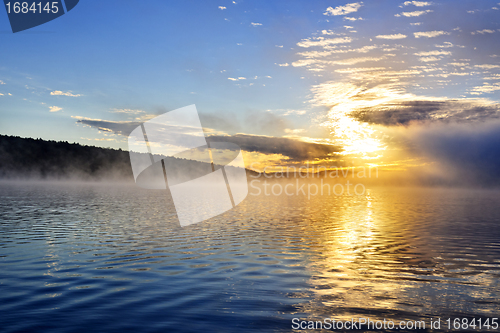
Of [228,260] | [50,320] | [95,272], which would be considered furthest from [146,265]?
[50,320]

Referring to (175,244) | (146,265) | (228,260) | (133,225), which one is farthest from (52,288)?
(133,225)

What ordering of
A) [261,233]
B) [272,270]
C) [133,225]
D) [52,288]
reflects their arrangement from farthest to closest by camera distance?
1. [133,225]
2. [261,233]
3. [272,270]
4. [52,288]

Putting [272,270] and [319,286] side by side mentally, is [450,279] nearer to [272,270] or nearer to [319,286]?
[319,286]

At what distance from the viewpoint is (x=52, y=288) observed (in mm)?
12703

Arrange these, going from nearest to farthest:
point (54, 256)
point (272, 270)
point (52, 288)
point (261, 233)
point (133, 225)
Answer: point (52, 288)
point (272, 270)
point (54, 256)
point (261, 233)
point (133, 225)

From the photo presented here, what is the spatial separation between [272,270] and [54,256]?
1201 centimetres

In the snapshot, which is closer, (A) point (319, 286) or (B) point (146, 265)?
(A) point (319, 286)

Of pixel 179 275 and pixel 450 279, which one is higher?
pixel 179 275

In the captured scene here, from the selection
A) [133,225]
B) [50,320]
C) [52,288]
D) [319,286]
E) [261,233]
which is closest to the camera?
[50,320]

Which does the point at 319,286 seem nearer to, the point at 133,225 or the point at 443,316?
the point at 443,316

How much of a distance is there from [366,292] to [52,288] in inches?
479

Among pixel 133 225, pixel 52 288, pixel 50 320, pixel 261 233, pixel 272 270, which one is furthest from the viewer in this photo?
pixel 133 225

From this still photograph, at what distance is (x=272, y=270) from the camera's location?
54.0ft

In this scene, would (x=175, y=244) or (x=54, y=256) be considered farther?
(x=175, y=244)
